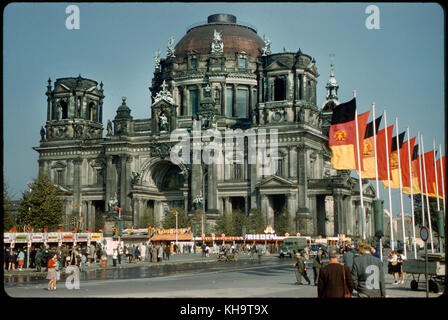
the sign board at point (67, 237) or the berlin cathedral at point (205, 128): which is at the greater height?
the berlin cathedral at point (205, 128)

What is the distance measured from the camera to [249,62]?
121875 millimetres

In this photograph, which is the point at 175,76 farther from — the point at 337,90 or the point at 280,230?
the point at 280,230

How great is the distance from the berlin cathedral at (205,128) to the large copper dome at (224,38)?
0.80ft

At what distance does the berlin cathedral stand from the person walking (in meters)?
80.8

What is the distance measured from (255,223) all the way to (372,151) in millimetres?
56713

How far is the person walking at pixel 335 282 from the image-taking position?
13.8 meters

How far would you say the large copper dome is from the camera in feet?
407

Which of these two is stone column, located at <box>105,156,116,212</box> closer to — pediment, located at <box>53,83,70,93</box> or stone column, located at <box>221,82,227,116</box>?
pediment, located at <box>53,83,70,93</box>

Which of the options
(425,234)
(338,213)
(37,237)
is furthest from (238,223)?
(425,234)

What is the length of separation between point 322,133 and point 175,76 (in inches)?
1292

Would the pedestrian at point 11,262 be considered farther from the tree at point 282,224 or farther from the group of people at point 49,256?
the tree at point 282,224

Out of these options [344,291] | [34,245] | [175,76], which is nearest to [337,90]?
[175,76]

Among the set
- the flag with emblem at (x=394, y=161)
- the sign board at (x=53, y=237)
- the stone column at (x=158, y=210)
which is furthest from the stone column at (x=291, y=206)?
the flag with emblem at (x=394, y=161)

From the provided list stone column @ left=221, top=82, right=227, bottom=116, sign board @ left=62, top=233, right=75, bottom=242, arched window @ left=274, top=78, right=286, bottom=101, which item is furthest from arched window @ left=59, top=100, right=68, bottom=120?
sign board @ left=62, top=233, right=75, bottom=242
